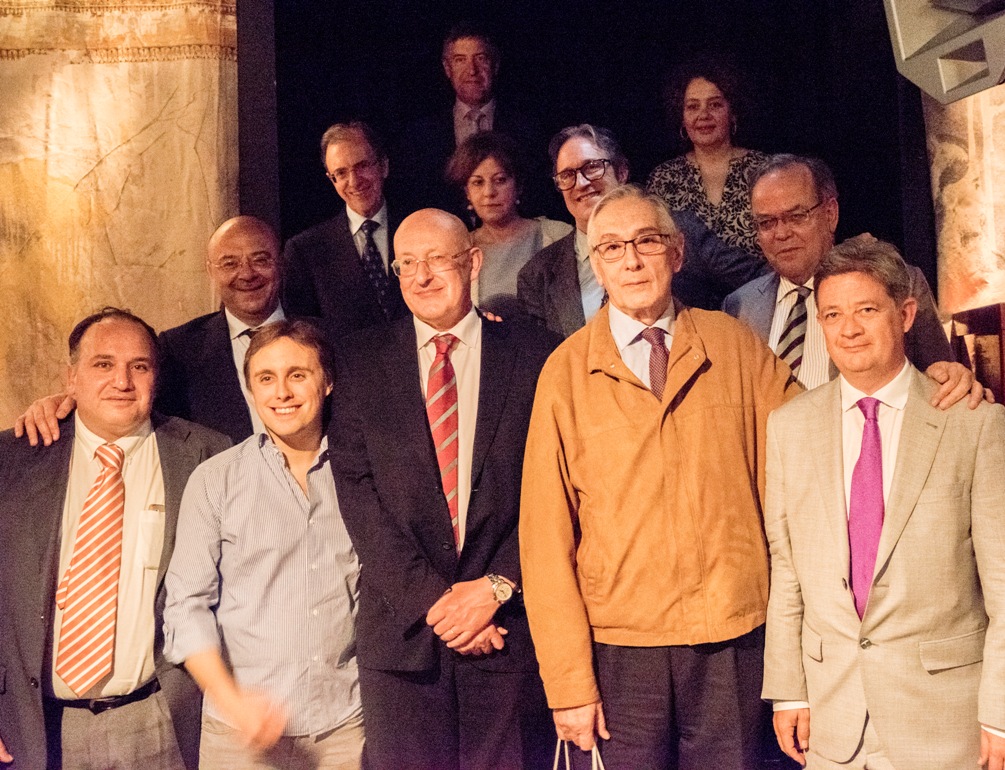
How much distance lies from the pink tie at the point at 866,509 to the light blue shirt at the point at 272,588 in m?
1.35

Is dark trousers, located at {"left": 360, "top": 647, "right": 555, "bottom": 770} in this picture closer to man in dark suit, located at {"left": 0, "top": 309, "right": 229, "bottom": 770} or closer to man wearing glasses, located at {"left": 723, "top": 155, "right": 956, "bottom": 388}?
man in dark suit, located at {"left": 0, "top": 309, "right": 229, "bottom": 770}

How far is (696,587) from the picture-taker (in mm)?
3012

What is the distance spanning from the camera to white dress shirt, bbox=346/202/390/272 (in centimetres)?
462

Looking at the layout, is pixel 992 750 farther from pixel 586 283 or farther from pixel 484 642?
pixel 586 283

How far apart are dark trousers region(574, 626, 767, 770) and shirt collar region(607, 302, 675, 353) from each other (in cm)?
80

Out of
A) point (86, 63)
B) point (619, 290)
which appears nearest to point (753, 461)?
point (619, 290)

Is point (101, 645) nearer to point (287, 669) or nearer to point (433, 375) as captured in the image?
point (287, 669)

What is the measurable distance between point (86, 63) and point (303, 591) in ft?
8.62

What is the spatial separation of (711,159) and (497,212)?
0.84 meters

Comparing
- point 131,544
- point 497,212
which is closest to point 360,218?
point 497,212

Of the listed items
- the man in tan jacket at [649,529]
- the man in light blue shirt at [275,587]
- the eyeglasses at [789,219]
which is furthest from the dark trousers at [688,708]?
the eyeglasses at [789,219]

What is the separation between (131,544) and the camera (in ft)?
11.6

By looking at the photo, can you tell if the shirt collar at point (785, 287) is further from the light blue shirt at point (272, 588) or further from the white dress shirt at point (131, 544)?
the white dress shirt at point (131, 544)

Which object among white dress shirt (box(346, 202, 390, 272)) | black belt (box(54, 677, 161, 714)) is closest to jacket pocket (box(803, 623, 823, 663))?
black belt (box(54, 677, 161, 714))
